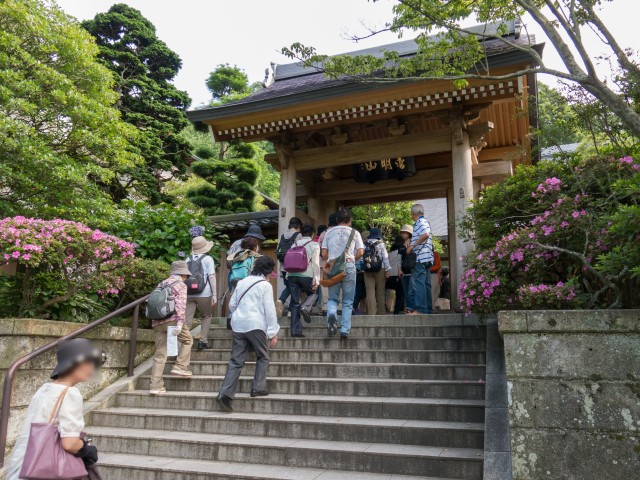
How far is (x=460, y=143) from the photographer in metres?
9.04

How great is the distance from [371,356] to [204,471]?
2463mm

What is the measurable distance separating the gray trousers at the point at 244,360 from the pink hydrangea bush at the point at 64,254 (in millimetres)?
2130

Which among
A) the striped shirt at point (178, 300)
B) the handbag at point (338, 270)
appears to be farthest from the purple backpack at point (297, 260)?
the striped shirt at point (178, 300)

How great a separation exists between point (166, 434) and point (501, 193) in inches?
188

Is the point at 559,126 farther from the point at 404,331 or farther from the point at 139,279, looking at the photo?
the point at 139,279

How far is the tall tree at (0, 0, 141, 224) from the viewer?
9.30 m

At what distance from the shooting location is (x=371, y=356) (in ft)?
19.5

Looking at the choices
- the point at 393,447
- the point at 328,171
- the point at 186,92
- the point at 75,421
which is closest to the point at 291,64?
the point at 328,171

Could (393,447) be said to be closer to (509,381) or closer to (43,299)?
(509,381)

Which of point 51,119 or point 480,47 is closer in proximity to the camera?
point 480,47

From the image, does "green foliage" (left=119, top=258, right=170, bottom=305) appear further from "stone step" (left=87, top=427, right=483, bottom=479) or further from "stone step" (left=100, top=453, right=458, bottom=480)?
"stone step" (left=100, top=453, right=458, bottom=480)

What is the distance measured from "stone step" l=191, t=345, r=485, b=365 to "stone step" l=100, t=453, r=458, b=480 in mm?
1943

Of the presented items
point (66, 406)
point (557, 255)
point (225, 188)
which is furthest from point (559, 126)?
point (225, 188)

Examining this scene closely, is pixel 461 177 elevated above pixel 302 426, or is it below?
above
